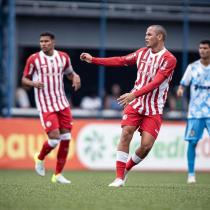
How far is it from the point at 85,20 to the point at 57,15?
3.56 ft

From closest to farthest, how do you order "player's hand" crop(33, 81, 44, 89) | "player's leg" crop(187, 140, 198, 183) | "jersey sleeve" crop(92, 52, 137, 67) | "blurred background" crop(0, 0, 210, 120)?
"jersey sleeve" crop(92, 52, 137, 67)
"player's hand" crop(33, 81, 44, 89)
"player's leg" crop(187, 140, 198, 183)
"blurred background" crop(0, 0, 210, 120)

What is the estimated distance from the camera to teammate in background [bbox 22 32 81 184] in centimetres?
1331

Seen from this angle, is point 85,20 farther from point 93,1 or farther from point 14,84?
point 14,84

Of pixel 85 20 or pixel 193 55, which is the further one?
pixel 193 55

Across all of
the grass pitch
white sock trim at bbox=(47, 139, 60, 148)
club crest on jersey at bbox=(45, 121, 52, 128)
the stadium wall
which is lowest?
the stadium wall

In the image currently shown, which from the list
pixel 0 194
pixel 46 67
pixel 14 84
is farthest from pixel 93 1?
pixel 0 194

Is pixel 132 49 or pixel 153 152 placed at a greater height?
pixel 132 49

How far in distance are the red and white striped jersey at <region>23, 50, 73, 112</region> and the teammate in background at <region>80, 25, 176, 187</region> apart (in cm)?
203

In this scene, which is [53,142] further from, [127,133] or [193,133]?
[193,133]

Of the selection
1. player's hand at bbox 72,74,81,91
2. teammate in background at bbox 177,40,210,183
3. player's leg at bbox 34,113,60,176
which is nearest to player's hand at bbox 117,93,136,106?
player's hand at bbox 72,74,81,91

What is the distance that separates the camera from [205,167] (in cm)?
2003

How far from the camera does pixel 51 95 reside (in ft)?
44.1

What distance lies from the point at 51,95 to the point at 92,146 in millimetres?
6240

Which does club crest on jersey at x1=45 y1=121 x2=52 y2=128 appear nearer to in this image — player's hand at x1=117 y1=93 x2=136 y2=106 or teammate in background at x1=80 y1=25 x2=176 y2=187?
teammate in background at x1=80 y1=25 x2=176 y2=187
